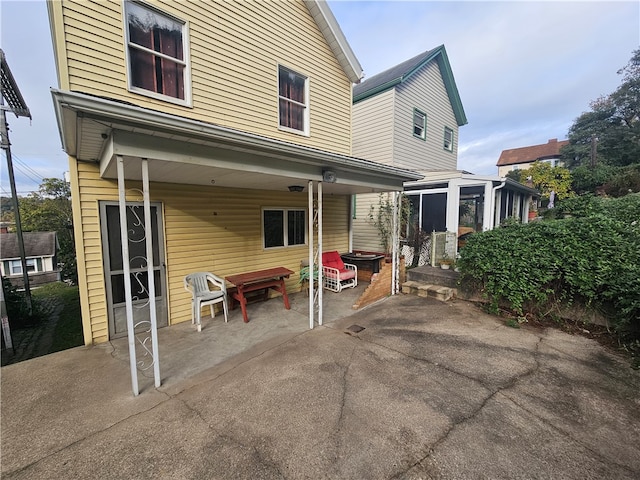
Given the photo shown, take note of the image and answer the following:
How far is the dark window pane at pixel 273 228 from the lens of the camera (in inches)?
254

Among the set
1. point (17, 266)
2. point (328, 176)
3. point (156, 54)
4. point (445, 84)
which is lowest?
point (17, 266)

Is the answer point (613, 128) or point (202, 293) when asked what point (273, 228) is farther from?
point (613, 128)

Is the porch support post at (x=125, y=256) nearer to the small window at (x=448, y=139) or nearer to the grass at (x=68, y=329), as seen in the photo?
the grass at (x=68, y=329)

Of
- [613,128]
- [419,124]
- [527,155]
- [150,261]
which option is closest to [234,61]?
[150,261]

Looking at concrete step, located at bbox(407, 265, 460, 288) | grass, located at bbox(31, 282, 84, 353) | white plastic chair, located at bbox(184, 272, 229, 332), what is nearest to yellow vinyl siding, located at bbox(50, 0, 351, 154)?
white plastic chair, located at bbox(184, 272, 229, 332)

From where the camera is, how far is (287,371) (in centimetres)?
334

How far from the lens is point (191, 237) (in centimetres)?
519

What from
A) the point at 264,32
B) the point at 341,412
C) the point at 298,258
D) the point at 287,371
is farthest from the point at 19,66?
the point at 341,412

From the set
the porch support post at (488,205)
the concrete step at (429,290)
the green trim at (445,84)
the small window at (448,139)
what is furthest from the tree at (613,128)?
the concrete step at (429,290)

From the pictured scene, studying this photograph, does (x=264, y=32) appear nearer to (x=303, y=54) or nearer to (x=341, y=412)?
(x=303, y=54)

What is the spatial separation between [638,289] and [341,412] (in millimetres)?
4396

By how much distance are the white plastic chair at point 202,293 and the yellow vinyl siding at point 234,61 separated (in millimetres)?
3077

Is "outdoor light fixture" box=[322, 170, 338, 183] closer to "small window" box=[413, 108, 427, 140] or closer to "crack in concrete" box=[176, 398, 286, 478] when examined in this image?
"crack in concrete" box=[176, 398, 286, 478]

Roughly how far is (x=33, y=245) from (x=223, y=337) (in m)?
29.5
